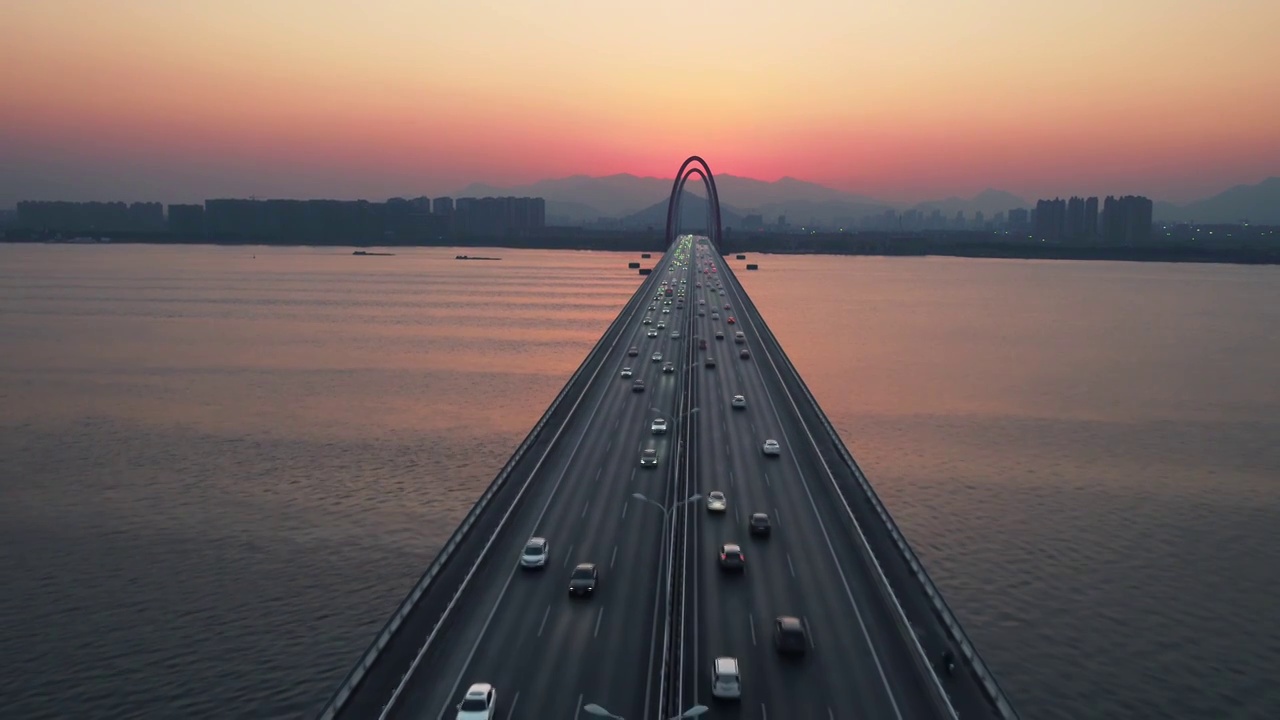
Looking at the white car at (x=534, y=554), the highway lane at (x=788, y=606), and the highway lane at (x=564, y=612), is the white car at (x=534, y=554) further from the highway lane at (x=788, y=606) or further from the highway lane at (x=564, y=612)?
the highway lane at (x=788, y=606)

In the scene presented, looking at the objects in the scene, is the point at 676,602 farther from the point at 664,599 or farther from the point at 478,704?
the point at 478,704

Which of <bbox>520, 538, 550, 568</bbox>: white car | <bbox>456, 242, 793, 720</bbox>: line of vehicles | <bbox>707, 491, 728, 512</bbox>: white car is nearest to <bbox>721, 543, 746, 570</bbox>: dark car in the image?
<bbox>456, 242, 793, 720</bbox>: line of vehicles

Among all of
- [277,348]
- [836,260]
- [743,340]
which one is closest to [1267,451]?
[743,340]

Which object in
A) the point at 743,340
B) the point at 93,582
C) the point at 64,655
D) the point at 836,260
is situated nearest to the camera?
the point at 64,655

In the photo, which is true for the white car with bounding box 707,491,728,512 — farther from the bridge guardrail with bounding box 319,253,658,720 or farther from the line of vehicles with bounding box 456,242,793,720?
the bridge guardrail with bounding box 319,253,658,720

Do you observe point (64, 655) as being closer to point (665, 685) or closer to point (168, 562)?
point (168, 562)

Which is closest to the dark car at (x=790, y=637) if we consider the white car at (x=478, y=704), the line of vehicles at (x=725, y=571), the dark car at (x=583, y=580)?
the line of vehicles at (x=725, y=571)
